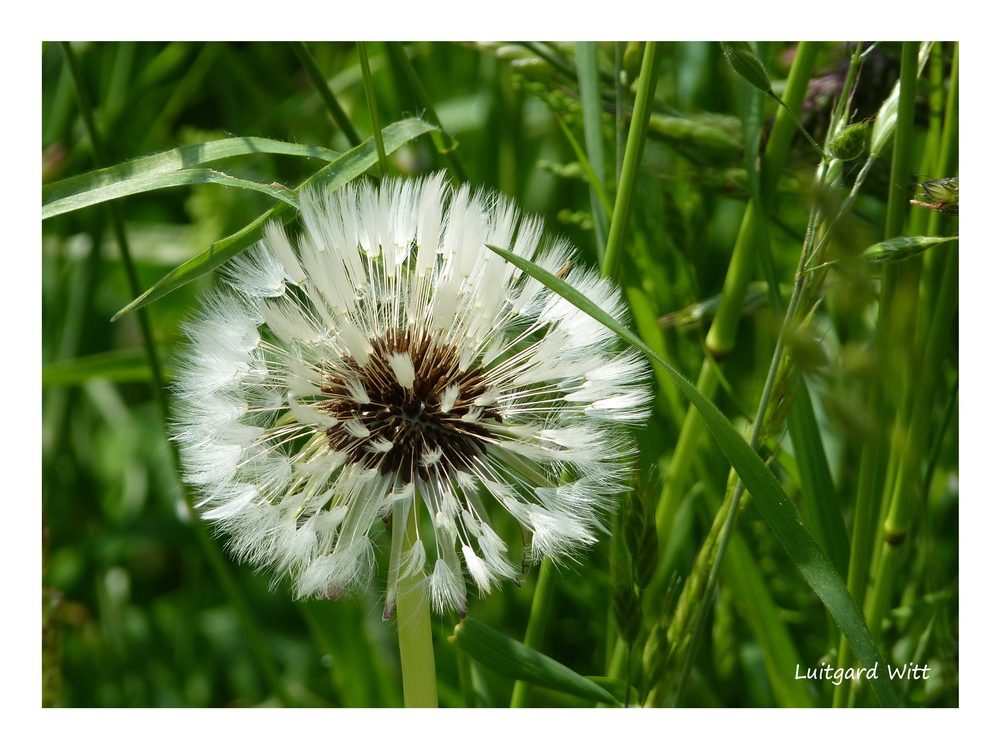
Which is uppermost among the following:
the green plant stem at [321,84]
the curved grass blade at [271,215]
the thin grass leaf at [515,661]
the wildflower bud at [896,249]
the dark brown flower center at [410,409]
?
the green plant stem at [321,84]

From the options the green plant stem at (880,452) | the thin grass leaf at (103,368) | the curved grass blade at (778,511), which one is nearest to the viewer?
the curved grass blade at (778,511)

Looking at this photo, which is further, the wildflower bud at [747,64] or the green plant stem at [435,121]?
the green plant stem at [435,121]

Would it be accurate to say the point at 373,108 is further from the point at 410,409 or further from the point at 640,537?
the point at 640,537

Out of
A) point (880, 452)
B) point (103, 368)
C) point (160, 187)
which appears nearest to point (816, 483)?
point (880, 452)

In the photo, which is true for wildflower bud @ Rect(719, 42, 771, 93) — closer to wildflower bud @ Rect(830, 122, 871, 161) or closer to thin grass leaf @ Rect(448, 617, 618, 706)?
wildflower bud @ Rect(830, 122, 871, 161)

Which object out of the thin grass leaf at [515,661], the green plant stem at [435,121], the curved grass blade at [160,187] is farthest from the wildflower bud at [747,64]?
the thin grass leaf at [515,661]

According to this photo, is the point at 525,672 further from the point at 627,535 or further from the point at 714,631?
the point at 714,631

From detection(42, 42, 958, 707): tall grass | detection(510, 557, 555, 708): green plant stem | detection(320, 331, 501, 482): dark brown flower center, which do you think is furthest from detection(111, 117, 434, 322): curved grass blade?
detection(510, 557, 555, 708): green plant stem

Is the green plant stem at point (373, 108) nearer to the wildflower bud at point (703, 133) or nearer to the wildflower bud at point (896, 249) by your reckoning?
the wildflower bud at point (703, 133)
